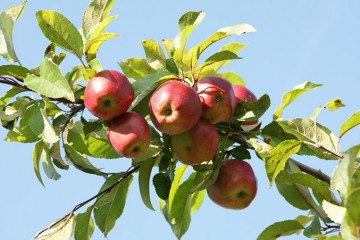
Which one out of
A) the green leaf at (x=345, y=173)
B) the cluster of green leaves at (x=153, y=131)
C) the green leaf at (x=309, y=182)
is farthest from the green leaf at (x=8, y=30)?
the green leaf at (x=345, y=173)

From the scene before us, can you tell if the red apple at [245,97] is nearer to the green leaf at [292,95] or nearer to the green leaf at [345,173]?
the green leaf at [292,95]

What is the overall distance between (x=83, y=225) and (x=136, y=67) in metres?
0.57

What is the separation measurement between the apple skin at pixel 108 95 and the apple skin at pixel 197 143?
0.20m

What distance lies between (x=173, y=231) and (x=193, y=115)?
1.83ft

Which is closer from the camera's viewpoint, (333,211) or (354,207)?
(354,207)

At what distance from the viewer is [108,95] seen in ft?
7.41

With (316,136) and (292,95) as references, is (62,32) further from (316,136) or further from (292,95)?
(316,136)

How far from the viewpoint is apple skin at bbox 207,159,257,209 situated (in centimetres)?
249

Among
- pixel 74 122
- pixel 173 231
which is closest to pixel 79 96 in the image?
pixel 74 122

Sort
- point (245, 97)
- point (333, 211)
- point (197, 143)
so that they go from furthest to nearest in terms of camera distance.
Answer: point (245, 97) → point (197, 143) → point (333, 211)

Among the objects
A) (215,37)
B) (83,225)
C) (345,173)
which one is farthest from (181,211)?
(345,173)

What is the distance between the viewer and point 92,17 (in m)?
2.61

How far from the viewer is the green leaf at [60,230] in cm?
248

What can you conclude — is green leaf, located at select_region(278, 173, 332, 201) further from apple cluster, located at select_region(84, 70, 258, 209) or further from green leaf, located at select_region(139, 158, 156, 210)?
green leaf, located at select_region(139, 158, 156, 210)
